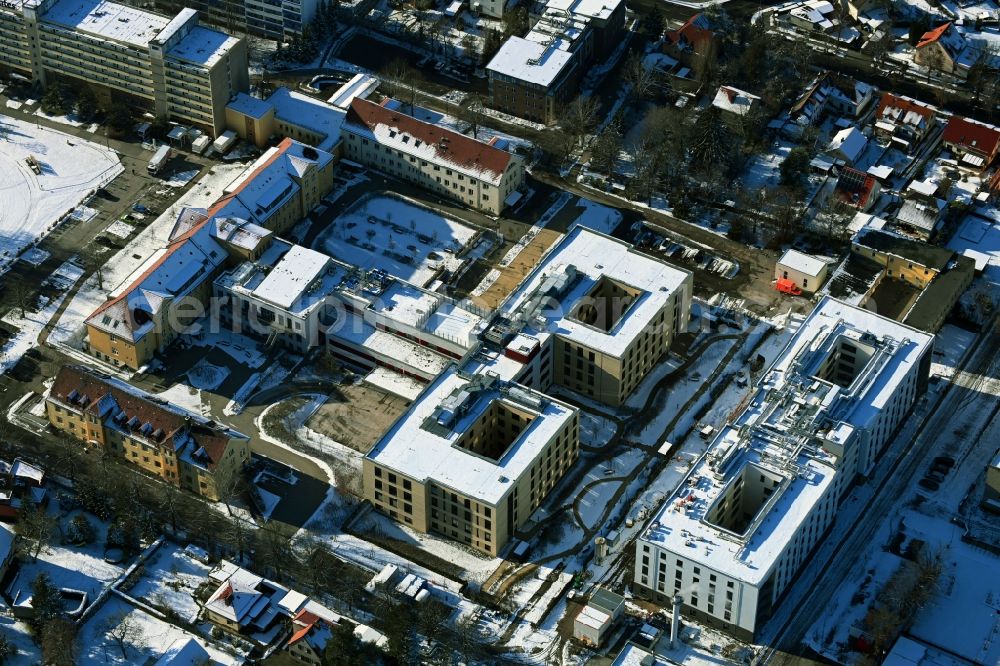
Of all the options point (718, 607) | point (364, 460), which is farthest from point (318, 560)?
point (718, 607)

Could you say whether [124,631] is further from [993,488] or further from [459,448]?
[993,488]

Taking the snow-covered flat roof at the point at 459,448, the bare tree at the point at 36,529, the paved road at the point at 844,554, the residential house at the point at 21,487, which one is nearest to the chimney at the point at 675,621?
the paved road at the point at 844,554

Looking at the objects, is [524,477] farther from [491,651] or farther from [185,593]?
[185,593]

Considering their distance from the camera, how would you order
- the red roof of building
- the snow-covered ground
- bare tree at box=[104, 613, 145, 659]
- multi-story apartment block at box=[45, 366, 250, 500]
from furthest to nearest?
multi-story apartment block at box=[45, 366, 250, 500] → the red roof of building → bare tree at box=[104, 613, 145, 659] → the snow-covered ground

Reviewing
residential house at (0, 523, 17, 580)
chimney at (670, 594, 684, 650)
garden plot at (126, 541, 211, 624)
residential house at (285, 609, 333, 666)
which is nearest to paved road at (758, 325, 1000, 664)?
chimney at (670, 594, 684, 650)

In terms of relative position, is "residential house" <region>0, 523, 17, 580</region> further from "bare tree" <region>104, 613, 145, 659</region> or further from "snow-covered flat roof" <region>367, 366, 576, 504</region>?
"snow-covered flat roof" <region>367, 366, 576, 504</region>
